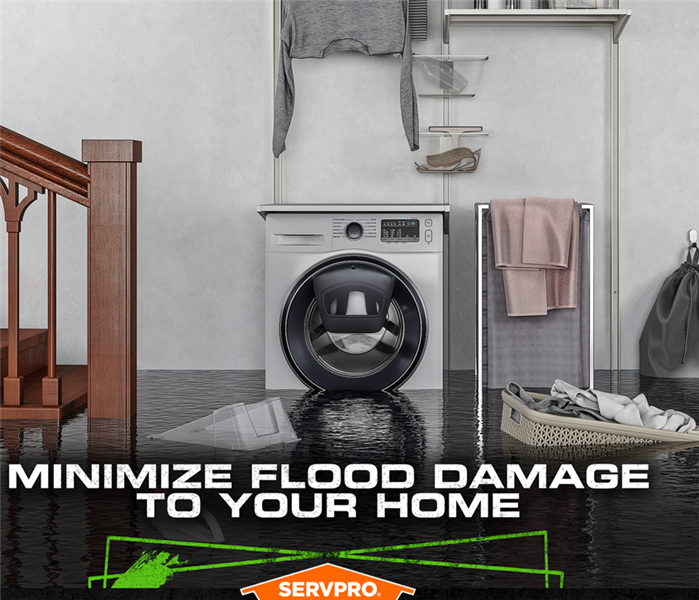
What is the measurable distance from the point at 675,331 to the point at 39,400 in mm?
2452

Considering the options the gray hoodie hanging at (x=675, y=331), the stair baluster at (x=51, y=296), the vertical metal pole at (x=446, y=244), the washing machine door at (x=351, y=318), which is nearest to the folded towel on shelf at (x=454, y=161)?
the vertical metal pole at (x=446, y=244)

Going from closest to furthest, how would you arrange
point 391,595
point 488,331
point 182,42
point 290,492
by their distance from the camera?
point 391,595 < point 290,492 < point 488,331 < point 182,42

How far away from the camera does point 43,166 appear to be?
2061 mm

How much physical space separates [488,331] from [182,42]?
1863 mm

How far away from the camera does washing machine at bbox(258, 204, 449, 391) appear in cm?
272

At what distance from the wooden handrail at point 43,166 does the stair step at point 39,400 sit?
1.95ft

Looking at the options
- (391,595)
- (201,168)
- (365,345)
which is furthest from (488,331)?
(391,595)

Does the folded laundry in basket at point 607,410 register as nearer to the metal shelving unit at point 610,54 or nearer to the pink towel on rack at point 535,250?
the pink towel on rack at point 535,250

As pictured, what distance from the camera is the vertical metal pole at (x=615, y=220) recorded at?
334 centimetres

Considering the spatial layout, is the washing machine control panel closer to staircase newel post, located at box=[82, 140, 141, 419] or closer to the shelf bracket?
staircase newel post, located at box=[82, 140, 141, 419]

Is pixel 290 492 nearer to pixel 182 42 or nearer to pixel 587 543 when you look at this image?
pixel 587 543

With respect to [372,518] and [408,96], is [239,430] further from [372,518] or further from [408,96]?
[408,96]

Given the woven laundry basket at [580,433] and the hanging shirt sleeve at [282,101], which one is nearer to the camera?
the woven laundry basket at [580,433]

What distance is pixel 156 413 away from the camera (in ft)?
7.51
